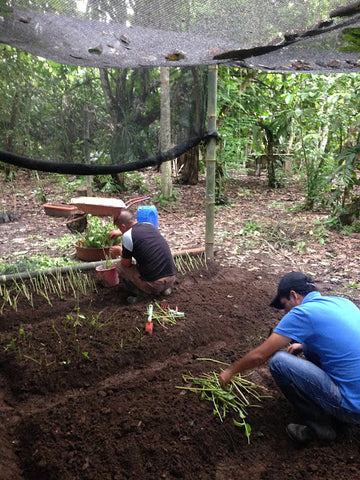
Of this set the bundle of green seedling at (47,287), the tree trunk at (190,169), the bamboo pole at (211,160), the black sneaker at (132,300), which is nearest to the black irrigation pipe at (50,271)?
the bundle of green seedling at (47,287)

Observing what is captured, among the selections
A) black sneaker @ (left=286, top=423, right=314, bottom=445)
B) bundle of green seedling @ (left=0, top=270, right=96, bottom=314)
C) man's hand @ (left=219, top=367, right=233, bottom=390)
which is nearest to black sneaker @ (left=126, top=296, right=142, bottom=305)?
bundle of green seedling @ (left=0, top=270, right=96, bottom=314)

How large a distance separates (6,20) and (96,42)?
54cm

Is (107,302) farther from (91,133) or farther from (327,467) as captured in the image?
(327,467)

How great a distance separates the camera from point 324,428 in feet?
6.22

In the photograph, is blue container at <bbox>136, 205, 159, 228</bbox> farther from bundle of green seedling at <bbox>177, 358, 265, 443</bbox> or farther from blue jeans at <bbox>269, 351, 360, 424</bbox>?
blue jeans at <bbox>269, 351, 360, 424</bbox>

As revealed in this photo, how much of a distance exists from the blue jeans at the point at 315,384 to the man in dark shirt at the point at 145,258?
151 cm

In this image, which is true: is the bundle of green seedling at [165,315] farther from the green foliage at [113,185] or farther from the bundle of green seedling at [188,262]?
the green foliage at [113,185]

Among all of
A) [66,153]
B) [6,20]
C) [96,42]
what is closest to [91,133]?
[66,153]

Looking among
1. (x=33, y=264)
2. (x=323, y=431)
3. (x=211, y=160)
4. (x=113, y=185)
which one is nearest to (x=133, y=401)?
(x=323, y=431)

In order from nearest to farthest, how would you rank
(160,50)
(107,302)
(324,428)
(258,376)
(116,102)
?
1. (324,428)
2. (258,376)
3. (160,50)
4. (116,102)
5. (107,302)

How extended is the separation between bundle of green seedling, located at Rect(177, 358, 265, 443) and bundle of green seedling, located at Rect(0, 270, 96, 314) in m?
1.53

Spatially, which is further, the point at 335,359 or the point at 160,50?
the point at 160,50

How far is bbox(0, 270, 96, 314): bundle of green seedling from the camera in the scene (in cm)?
335

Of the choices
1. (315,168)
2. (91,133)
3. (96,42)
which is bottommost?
(315,168)
